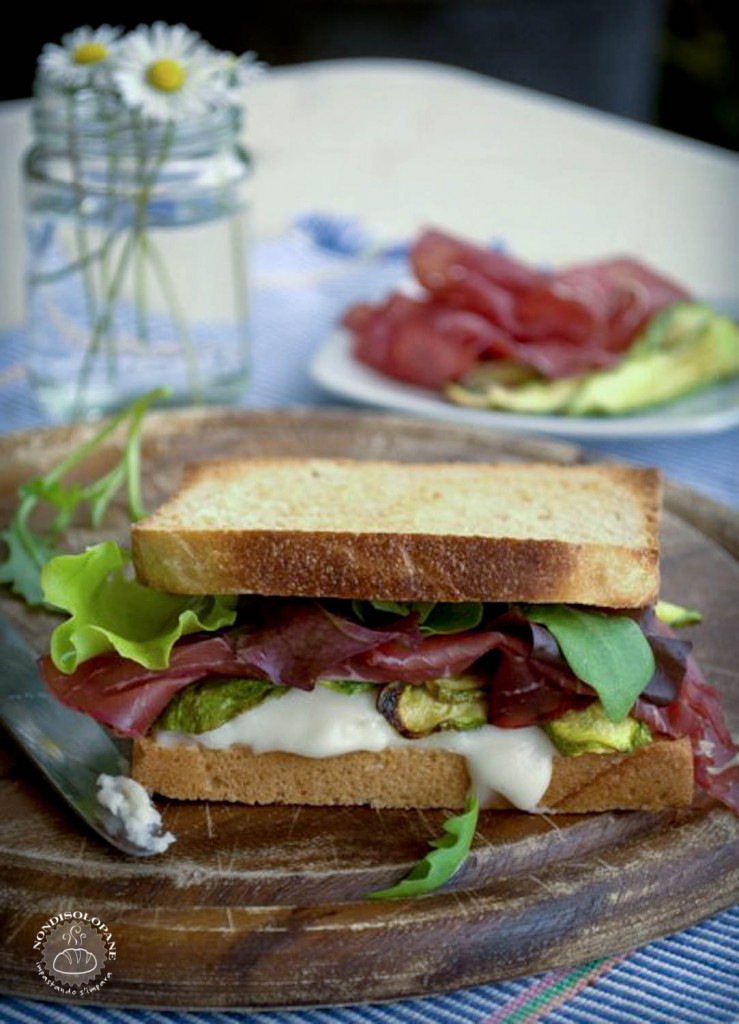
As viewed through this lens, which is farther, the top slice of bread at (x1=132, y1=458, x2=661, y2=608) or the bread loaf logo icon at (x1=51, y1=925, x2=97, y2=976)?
the top slice of bread at (x1=132, y1=458, x2=661, y2=608)

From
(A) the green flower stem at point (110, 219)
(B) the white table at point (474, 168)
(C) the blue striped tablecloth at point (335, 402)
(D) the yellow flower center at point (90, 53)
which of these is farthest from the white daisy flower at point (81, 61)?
(B) the white table at point (474, 168)

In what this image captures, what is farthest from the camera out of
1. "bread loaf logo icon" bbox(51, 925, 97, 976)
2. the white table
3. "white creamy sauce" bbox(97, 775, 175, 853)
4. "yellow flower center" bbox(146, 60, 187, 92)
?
the white table

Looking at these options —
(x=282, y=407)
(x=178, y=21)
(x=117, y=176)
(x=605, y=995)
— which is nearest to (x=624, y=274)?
(x=282, y=407)

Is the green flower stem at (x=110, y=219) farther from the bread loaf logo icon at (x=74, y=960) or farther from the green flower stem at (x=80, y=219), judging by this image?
the bread loaf logo icon at (x=74, y=960)

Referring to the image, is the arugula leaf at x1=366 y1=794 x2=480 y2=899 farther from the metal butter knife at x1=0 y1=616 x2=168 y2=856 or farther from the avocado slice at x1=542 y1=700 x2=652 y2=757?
the metal butter knife at x1=0 y1=616 x2=168 y2=856

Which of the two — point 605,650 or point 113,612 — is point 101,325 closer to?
point 113,612

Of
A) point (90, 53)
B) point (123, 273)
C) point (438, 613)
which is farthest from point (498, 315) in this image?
point (438, 613)

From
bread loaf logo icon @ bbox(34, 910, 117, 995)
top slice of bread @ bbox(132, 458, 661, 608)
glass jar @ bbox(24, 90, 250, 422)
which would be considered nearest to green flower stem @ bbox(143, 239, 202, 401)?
glass jar @ bbox(24, 90, 250, 422)
